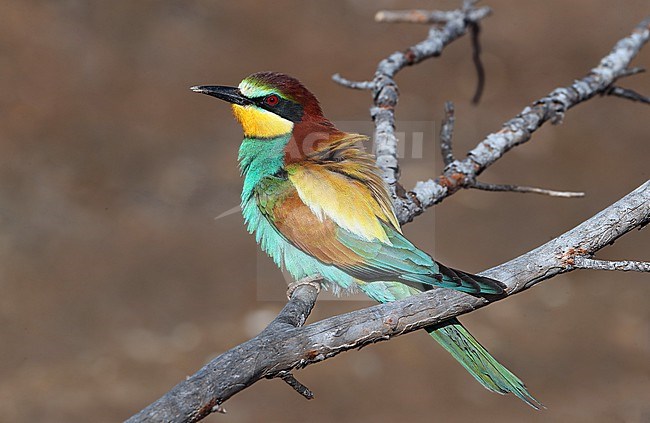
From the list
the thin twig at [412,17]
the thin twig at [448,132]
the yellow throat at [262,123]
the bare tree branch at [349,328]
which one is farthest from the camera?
the thin twig at [412,17]

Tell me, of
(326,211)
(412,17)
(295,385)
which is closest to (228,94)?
(326,211)

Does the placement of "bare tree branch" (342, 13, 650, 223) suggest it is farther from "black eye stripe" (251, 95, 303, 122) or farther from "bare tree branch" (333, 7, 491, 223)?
"black eye stripe" (251, 95, 303, 122)

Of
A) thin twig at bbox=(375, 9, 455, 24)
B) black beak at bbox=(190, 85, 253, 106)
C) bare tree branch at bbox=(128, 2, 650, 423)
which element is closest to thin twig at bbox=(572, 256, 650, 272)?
bare tree branch at bbox=(128, 2, 650, 423)

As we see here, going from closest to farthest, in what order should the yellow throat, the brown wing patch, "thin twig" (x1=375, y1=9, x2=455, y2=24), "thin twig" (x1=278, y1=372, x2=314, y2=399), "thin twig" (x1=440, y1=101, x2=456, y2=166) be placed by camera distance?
"thin twig" (x1=278, y1=372, x2=314, y2=399), the brown wing patch, the yellow throat, "thin twig" (x1=440, y1=101, x2=456, y2=166), "thin twig" (x1=375, y1=9, x2=455, y2=24)

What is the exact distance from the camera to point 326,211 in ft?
5.42

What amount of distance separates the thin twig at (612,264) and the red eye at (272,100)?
87cm

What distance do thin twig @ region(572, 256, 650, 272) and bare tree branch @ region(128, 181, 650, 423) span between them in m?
0.01

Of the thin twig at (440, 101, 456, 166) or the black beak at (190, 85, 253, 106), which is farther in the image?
the thin twig at (440, 101, 456, 166)

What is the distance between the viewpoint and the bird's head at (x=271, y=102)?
188 cm

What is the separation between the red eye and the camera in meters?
1.88

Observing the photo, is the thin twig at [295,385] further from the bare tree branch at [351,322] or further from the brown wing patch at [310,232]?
the brown wing patch at [310,232]

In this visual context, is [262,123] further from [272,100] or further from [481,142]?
[481,142]

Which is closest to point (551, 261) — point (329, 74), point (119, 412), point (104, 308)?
point (119, 412)

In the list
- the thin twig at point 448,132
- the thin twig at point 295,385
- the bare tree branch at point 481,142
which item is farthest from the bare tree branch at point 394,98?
the thin twig at point 295,385
